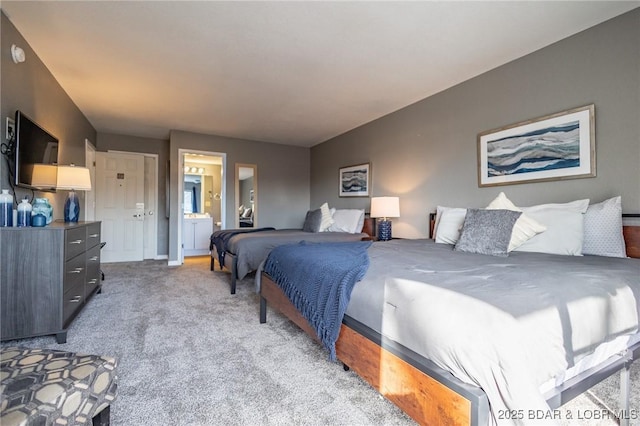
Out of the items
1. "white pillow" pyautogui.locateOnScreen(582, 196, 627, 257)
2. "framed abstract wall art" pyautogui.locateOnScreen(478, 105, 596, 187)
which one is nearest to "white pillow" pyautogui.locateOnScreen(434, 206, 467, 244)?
"framed abstract wall art" pyautogui.locateOnScreen(478, 105, 596, 187)

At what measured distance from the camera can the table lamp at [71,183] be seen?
289 cm

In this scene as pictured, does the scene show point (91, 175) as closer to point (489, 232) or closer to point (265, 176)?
point (265, 176)

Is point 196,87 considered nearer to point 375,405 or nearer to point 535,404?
point 375,405

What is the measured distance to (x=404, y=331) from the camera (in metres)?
1.21

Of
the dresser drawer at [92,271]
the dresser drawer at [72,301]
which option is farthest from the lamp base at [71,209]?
Result: the dresser drawer at [72,301]

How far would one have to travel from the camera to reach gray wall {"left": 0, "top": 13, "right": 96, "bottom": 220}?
2289 mm

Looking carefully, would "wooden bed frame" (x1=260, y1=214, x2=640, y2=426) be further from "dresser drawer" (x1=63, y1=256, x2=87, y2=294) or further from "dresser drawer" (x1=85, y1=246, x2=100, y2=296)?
"dresser drawer" (x1=85, y1=246, x2=100, y2=296)

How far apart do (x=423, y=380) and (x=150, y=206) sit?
6366mm

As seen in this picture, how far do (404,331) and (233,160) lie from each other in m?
5.46

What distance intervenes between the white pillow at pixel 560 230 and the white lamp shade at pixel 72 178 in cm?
415

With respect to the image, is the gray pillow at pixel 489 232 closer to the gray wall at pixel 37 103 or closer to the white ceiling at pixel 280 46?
the white ceiling at pixel 280 46

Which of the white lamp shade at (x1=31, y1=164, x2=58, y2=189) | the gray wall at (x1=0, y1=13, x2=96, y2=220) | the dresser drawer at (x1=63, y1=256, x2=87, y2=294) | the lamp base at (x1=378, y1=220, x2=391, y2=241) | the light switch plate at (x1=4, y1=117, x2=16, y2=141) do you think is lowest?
the dresser drawer at (x1=63, y1=256, x2=87, y2=294)

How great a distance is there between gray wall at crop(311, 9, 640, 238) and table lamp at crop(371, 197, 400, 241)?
0.66 feet

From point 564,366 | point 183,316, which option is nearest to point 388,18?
point 564,366
